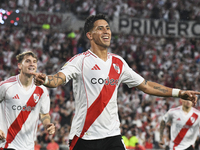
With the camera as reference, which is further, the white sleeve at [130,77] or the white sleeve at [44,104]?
the white sleeve at [44,104]

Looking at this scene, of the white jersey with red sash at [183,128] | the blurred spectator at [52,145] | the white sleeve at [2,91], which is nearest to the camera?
the white sleeve at [2,91]

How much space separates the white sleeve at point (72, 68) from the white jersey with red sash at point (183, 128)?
5344mm

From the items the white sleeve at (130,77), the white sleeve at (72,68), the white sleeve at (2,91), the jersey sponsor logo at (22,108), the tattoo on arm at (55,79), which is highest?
the white sleeve at (72,68)

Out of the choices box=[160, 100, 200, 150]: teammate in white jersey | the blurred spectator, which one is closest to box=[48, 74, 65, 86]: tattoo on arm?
box=[160, 100, 200, 150]: teammate in white jersey

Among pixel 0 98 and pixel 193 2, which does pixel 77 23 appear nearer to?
pixel 193 2

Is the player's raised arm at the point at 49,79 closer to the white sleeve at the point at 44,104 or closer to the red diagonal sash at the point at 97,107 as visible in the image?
the red diagonal sash at the point at 97,107

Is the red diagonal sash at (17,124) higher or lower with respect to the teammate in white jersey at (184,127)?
higher

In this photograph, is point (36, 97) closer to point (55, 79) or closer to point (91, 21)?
point (91, 21)

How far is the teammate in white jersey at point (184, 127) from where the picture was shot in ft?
29.8

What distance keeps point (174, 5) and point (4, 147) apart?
20.6 m

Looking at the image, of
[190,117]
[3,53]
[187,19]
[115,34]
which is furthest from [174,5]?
[190,117]

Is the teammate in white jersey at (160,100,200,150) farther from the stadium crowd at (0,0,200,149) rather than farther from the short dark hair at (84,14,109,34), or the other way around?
the stadium crowd at (0,0,200,149)

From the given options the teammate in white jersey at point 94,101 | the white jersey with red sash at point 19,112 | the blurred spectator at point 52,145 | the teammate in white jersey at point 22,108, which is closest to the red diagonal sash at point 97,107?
the teammate in white jersey at point 94,101

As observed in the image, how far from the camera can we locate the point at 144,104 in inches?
672
